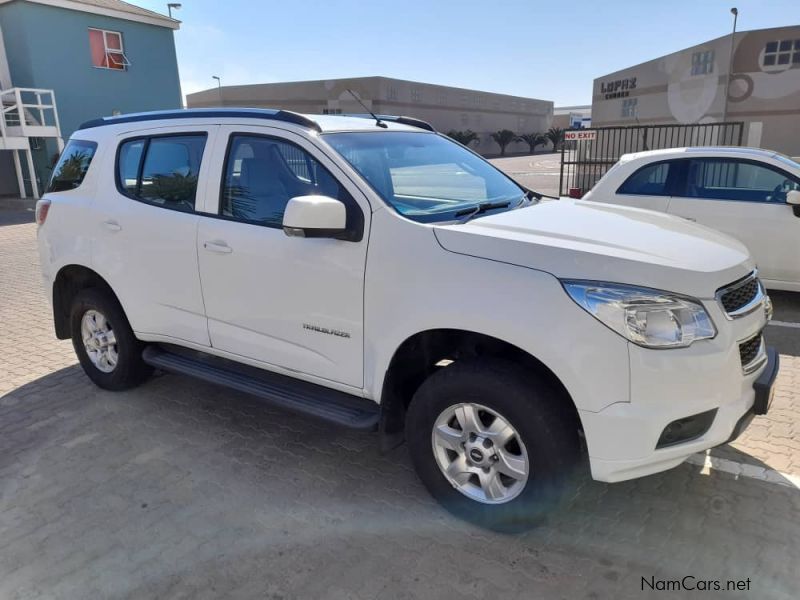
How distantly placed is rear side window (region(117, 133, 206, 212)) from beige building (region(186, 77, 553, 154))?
3896 centimetres

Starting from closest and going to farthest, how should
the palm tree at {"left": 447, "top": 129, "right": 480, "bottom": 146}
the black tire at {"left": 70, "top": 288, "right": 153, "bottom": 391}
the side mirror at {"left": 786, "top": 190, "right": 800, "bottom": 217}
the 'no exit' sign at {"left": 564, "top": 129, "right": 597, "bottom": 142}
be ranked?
the black tire at {"left": 70, "top": 288, "right": 153, "bottom": 391} → the side mirror at {"left": 786, "top": 190, "right": 800, "bottom": 217} → the 'no exit' sign at {"left": 564, "top": 129, "right": 597, "bottom": 142} → the palm tree at {"left": 447, "top": 129, "right": 480, "bottom": 146}

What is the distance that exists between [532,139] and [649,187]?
206 ft

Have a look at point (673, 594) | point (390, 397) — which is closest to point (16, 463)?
point (390, 397)

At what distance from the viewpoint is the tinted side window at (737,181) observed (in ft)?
21.0

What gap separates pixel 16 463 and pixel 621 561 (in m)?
3.49

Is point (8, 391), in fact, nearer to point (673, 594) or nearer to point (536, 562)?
point (536, 562)

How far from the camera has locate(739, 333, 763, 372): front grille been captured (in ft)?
8.87

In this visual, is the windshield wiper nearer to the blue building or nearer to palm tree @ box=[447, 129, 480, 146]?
the blue building

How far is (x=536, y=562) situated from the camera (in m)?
2.77

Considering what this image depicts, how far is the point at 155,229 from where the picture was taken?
398cm
